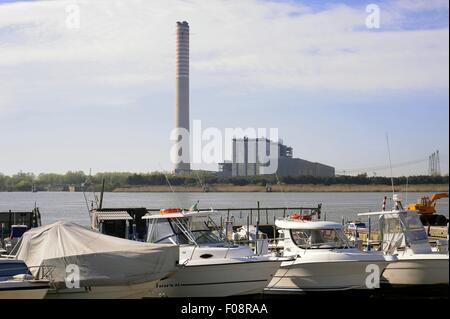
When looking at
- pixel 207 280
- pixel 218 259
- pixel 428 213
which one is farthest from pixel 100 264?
pixel 428 213

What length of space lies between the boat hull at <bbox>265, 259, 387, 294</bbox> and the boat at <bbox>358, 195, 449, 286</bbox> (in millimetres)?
1341

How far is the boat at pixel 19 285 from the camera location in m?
16.8

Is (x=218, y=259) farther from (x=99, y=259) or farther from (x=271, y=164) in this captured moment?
(x=271, y=164)

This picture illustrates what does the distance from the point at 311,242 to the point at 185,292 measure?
4518 millimetres

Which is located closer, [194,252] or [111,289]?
[111,289]

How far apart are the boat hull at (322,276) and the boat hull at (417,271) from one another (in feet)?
4.26

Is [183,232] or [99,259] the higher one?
[183,232]

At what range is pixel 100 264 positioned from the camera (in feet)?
59.6

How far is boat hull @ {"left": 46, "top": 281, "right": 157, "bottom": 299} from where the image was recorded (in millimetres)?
17875

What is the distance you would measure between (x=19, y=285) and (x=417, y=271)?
12.0m

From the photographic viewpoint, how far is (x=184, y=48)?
167000 mm

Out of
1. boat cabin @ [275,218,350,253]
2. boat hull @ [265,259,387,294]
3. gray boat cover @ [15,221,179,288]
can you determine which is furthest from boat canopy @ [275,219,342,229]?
gray boat cover @ [15,221,179,288]
